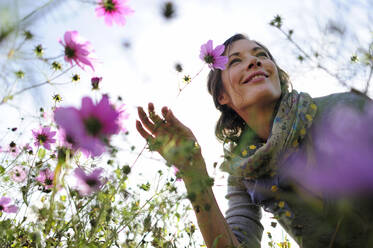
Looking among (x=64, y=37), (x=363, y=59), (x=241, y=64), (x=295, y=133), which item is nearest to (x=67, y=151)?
(x=64, y=37)

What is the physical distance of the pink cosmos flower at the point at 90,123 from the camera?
1.02 ft

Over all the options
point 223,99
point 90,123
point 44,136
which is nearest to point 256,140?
point 223,99

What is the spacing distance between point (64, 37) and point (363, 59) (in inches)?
16.8

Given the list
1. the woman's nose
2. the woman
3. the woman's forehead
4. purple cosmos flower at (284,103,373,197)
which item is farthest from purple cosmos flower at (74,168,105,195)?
the woman's forehead

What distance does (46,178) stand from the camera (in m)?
0.73

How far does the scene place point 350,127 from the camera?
0.64 ft

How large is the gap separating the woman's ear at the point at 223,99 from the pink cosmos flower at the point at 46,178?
752 mm

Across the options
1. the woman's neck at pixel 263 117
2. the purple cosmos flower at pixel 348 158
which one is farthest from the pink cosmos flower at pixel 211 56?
the purple cosmos flower at pixel 348 158

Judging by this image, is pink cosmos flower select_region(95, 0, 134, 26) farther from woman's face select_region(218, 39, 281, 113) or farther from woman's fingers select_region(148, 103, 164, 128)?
woman's face select_region(218, 39, 281, 113)

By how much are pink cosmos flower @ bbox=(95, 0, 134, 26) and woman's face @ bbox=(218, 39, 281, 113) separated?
566 mm

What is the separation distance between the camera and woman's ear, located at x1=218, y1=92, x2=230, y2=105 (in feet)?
4.18

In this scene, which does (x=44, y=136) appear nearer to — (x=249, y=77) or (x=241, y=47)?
(x=249, y=77)

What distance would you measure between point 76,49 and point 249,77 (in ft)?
2.20

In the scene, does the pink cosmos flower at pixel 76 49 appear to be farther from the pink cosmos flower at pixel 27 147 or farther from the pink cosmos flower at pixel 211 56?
the pink cosmos flower at pixel 27 147
